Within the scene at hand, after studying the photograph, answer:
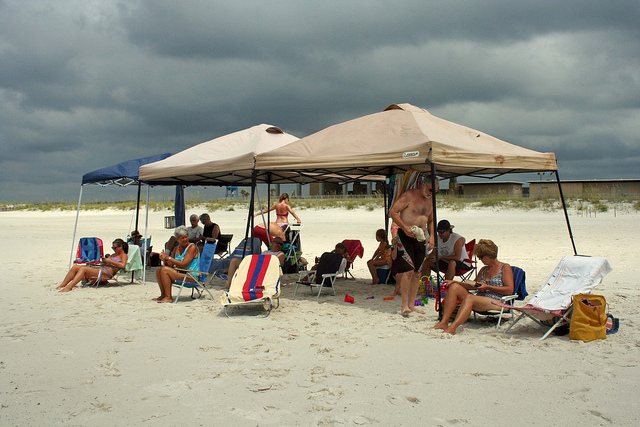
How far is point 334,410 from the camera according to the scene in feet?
10.6

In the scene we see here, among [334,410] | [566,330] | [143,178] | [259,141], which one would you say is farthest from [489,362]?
[143,178]

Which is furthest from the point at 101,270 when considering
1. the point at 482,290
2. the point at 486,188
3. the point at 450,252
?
the point at 486,188

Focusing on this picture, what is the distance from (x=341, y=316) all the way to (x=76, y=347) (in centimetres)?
288

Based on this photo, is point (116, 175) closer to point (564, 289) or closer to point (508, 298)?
point (508, 298)

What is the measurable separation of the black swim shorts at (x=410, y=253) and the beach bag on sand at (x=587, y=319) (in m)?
1.73

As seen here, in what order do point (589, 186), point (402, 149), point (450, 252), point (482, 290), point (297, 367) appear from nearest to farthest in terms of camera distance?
point (297, 367) < point (482, 290) < point (402, 149) < point (450, 252) < point (589, 186)

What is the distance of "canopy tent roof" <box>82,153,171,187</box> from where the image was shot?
9445mm

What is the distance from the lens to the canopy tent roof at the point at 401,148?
5617 mm

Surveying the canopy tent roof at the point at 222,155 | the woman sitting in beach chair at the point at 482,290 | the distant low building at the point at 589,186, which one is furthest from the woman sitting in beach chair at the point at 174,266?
the distant low building at the point at 589,186

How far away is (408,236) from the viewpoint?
5.73m

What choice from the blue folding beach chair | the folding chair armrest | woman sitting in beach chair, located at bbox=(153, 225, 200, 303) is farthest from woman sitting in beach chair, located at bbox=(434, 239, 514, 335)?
woman sitting in beach chair, located at bbox=(153, 225, 200, 303)

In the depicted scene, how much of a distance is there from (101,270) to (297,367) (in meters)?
5.29

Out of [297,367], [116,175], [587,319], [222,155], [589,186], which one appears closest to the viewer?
[297,367]

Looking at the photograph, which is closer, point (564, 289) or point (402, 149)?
point (564, 289)
